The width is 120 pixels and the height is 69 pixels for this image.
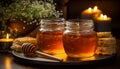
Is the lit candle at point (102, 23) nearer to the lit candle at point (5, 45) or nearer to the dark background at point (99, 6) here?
the dark background at point (99, 6)

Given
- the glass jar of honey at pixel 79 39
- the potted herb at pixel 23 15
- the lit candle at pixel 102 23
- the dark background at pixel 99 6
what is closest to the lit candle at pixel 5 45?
the potted herb at pixel 23 15

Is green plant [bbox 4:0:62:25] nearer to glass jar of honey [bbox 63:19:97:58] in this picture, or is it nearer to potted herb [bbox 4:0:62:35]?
potted herb [bbox 4:0:62:35]

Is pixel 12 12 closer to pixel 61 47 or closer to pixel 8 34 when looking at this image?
pixel 8 34

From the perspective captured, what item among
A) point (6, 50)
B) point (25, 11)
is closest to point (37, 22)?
point (25, 11)

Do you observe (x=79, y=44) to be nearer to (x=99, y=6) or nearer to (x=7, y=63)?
(x=7, y=63)

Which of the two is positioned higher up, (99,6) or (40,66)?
(99,6)

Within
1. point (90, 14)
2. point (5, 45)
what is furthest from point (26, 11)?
point (90, 14)

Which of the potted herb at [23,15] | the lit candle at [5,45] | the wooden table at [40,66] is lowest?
the wooden table at [40,66]
